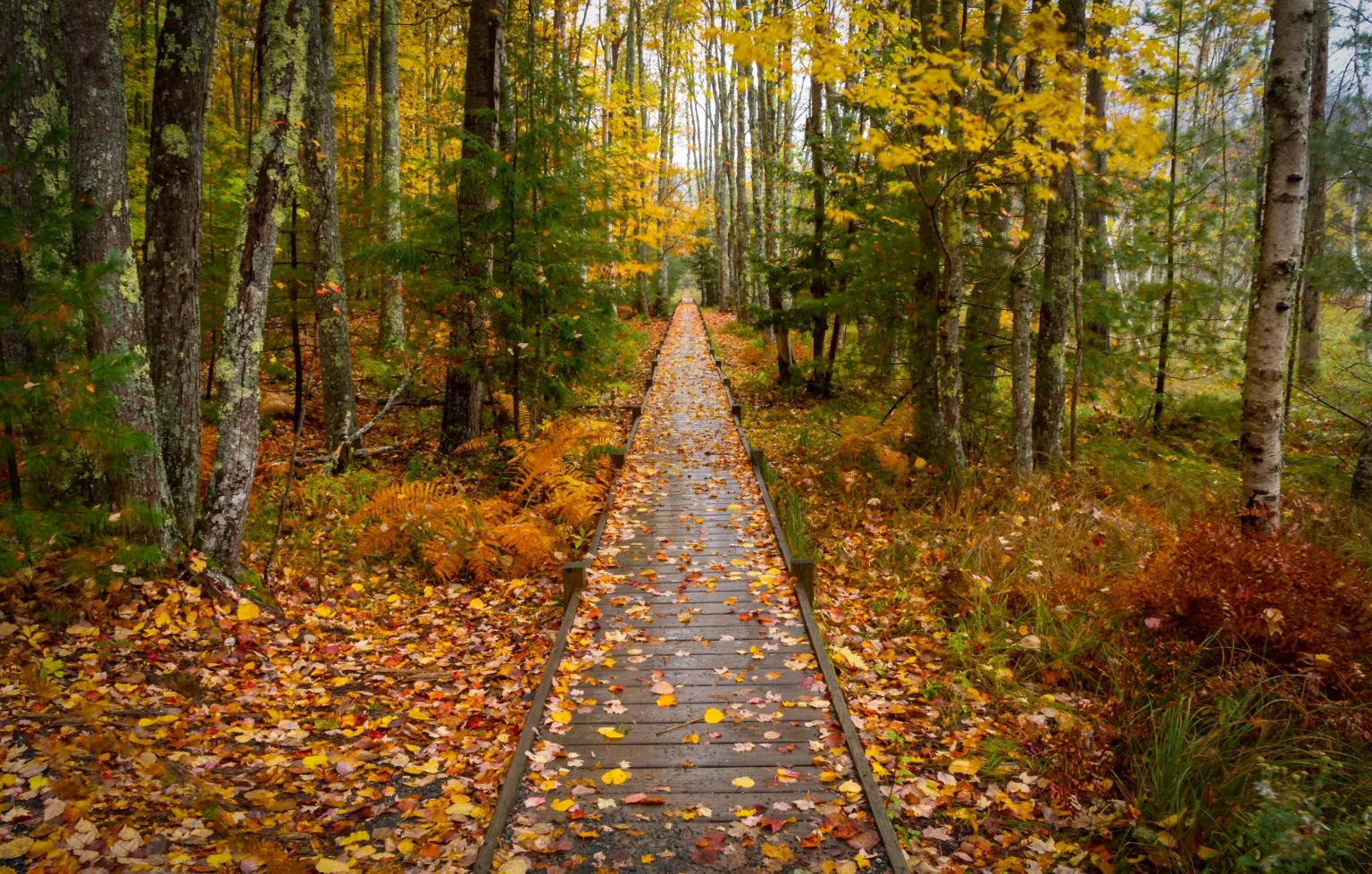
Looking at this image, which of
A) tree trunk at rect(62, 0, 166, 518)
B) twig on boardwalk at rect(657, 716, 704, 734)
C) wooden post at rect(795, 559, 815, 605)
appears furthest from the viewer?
wooden post at rect(795, 559, 815, 605)

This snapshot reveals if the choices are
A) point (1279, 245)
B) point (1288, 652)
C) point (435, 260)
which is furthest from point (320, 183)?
point (1288, 652)

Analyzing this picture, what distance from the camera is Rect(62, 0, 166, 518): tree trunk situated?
187 inches

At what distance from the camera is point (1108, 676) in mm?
4855

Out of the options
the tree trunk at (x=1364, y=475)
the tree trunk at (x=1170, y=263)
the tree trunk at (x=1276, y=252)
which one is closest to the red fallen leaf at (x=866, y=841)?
the tree trunk at (x=1276, y=252)

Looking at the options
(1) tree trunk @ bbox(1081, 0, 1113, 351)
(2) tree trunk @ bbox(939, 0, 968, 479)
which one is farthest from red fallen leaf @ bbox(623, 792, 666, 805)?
(1) tree trunk @ bbox(1081, 0, 1113, 351)

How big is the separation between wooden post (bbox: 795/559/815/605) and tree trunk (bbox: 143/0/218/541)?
16.5ft

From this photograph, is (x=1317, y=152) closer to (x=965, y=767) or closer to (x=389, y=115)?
(x=965, y=767)

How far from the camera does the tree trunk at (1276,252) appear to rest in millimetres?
4977

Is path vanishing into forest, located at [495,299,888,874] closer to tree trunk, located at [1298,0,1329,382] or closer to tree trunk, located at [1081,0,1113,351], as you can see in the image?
tree trunk, located at [1081,0,1113,351]

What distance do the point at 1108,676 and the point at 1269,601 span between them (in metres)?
1.08

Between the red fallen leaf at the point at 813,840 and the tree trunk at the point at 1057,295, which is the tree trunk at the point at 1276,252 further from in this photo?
the red fallen leaf at the point at 813,840

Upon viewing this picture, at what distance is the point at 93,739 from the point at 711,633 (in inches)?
150

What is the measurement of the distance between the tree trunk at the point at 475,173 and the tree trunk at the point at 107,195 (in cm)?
334

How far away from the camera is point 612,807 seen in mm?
3662
